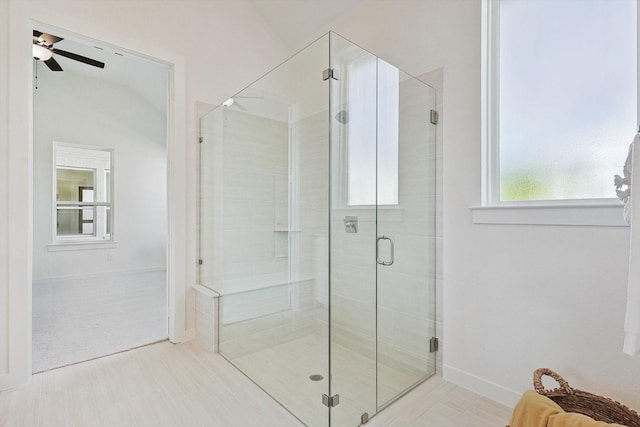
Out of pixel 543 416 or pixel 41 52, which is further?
pixel 41 52

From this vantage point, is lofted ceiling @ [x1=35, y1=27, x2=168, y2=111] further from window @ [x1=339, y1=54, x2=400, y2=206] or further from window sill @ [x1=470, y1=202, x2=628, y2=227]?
window sill @ [x1=470, y1=202, x2=628, y2=227]

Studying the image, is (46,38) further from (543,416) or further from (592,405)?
(592,405)

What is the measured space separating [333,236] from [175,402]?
129cm

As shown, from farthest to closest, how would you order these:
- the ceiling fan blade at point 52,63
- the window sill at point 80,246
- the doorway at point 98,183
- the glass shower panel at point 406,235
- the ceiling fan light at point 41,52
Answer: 1. the window sill at point 80,246
2. the doorway at point 98,183
3. the ceiling fan blade at point 52,63
4. the ceiling fan light at point 41,52
5. the glass shower panel at point 406,235

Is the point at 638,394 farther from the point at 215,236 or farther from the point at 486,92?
the point at 215,236

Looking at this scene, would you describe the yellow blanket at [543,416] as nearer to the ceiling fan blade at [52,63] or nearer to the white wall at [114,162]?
the ceiling fan blade at [52,63]

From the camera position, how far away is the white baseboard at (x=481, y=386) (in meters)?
1.77

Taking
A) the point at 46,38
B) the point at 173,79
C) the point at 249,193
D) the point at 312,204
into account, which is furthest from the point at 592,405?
the point at 46,38

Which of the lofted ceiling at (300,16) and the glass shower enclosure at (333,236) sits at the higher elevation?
the lofted ceiling at (300,16)

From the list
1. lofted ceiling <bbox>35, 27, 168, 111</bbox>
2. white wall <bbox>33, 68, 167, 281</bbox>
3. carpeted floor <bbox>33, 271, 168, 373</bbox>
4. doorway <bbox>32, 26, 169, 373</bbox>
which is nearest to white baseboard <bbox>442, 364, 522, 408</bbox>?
carpeted floor <bbox>33, 271, 168, 373</bbox>

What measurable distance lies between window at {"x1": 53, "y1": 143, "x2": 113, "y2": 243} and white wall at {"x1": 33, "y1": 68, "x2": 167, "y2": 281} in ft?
0.51

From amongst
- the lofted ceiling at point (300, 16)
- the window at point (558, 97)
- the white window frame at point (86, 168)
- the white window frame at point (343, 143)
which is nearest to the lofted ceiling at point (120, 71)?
the white window frame at point (86, 168)

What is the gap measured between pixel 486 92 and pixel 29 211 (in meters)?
2.92

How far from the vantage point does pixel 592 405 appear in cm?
133
